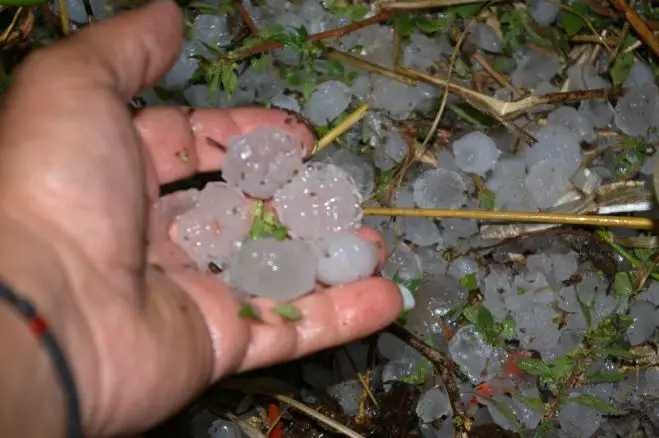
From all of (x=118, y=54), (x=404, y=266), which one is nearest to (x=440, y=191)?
(x=404, y=266)

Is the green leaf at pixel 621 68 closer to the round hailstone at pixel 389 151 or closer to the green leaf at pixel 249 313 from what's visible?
the round hailstone at pixel 389 151

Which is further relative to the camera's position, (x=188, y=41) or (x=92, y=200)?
(x=188, y=41)

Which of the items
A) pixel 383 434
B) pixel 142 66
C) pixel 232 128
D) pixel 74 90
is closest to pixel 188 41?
pixel 232 128

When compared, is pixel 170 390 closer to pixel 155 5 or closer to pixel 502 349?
pixel 155 5

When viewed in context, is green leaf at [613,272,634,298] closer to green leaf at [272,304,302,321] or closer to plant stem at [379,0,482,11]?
plant stem at [379,0,482,11]

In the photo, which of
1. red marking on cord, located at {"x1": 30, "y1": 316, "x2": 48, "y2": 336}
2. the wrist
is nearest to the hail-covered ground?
the wrist

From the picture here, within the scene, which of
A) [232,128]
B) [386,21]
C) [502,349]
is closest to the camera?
[232,128]
